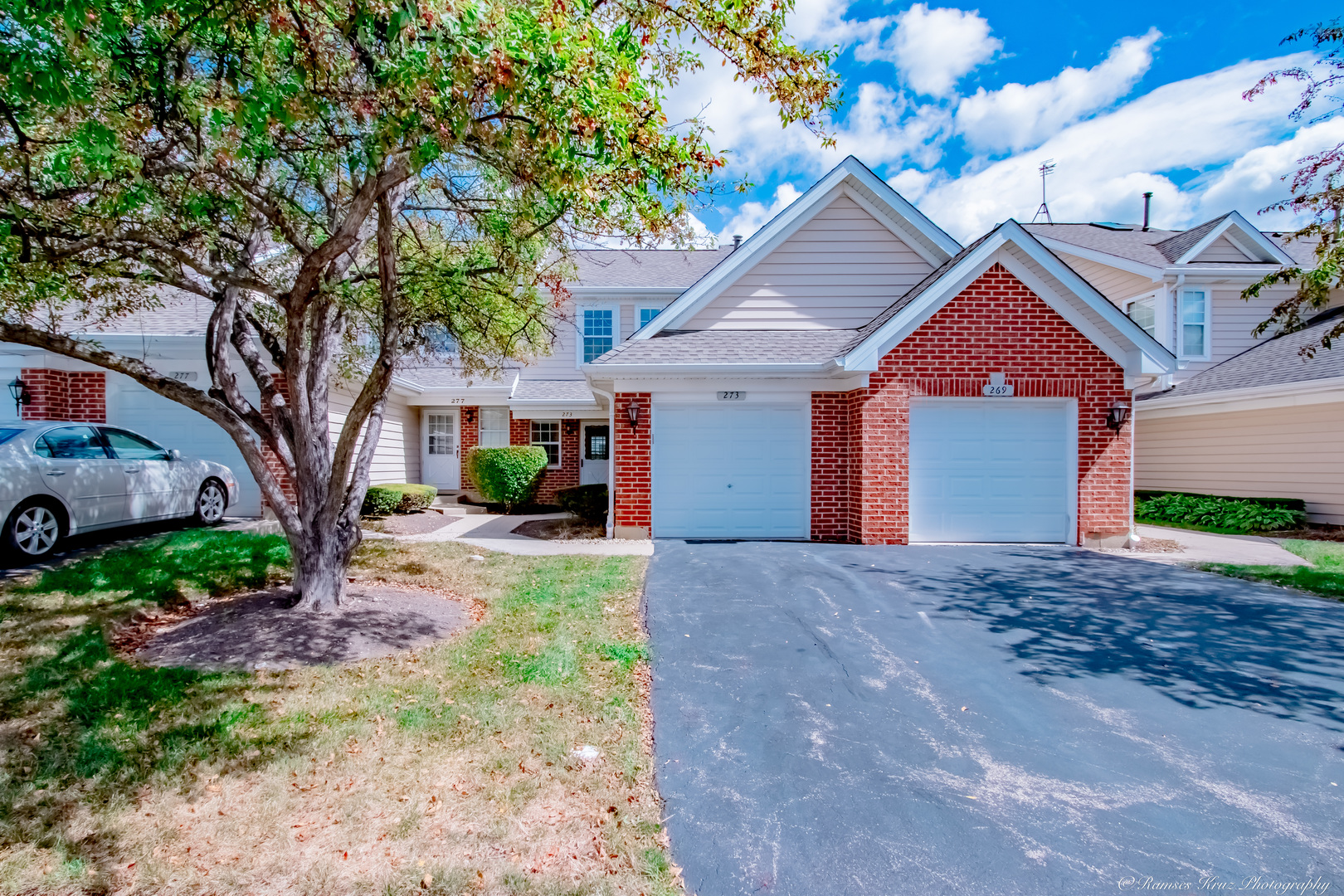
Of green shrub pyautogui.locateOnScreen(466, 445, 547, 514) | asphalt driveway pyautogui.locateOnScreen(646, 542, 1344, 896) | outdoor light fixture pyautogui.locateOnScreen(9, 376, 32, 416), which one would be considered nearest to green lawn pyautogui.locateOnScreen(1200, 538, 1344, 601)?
asphalt driveway pyautogui.locateOnScreen(646, 542, 1344, 896)

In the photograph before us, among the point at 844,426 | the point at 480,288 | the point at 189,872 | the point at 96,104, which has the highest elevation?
the point at 96,104

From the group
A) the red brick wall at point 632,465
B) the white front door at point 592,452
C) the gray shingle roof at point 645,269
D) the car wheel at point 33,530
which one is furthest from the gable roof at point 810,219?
the car wheel at point 33,530

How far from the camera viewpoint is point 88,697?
4.18m

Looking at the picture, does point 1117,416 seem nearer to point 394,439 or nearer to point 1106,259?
point 1106,259

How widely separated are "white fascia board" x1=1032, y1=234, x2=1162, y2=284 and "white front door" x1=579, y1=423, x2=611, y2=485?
1119 centimetres

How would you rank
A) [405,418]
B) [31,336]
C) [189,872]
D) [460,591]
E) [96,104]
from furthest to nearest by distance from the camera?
[405,418] → [460,591] → [31,336] → [96,104] → [189,872]

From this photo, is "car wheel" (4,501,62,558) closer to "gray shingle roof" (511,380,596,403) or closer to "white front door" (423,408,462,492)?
"gray shingle roof" (511,380,596,403)

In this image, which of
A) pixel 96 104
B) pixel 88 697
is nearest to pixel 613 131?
pixel 96 104

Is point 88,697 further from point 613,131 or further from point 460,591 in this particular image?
point 613,131

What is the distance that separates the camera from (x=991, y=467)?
10109 mm

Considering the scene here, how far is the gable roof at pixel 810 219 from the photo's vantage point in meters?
11.5

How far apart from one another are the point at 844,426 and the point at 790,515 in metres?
1.73

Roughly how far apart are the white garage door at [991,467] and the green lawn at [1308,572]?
206 cm

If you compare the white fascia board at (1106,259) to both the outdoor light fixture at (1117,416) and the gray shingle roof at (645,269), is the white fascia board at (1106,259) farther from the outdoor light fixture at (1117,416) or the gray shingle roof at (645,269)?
the gray shingle roof at (645,269)
